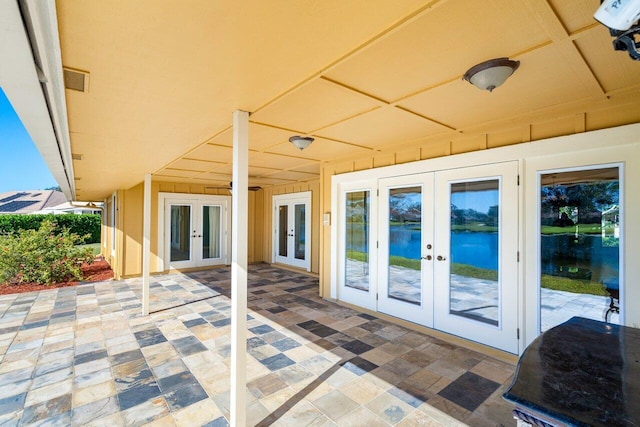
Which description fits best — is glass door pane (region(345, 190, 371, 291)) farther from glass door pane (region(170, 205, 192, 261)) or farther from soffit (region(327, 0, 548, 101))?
glass door pane (region(170, 205, 192, 261))

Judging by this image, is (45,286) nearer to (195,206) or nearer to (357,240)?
(195,206)

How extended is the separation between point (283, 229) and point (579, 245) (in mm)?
7171

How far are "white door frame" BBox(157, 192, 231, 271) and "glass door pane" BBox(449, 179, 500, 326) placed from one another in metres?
7.10

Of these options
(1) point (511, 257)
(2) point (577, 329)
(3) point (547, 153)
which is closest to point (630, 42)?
(2) point (577, 329)

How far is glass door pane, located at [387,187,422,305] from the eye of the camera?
4113mm

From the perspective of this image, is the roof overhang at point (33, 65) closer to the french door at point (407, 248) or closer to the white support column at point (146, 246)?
the white support column at point (146, 246)

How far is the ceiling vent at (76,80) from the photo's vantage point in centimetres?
185

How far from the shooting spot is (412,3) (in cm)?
130

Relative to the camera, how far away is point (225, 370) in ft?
10.0

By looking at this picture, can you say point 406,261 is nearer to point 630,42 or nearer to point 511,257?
point 511,257

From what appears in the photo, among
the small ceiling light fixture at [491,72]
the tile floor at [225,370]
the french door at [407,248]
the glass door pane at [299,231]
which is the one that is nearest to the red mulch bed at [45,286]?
the tile floor at [225,370]

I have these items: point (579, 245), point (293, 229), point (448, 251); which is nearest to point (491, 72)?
point (579, 245)

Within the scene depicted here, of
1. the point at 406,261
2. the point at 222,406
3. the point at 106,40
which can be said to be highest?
the point at 106,40

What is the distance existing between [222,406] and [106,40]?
265cm
